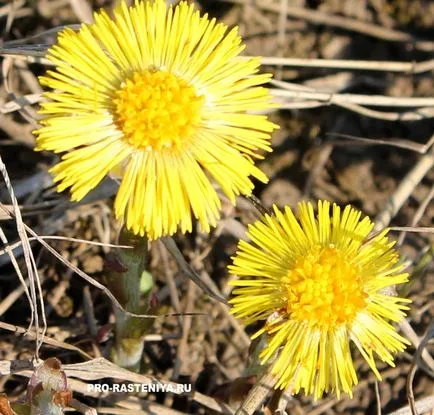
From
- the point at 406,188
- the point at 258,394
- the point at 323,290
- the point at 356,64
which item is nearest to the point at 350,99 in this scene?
the point at 356,64

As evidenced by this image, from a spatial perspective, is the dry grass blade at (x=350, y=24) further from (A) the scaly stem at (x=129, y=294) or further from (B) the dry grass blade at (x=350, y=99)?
(A) the scaly stem at (x=129, y=294)

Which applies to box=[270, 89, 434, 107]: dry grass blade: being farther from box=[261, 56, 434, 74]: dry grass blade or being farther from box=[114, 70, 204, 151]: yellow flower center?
box=[114, 70, 204, 151]: yellow flower center

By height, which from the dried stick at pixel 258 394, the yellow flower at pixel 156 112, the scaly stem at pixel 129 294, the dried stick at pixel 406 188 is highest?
the yellow flower at pixel 156 112

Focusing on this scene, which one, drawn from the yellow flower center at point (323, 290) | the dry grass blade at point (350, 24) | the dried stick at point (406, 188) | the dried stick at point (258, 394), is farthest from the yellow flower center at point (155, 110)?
the dry grass blade at point (350, 24)

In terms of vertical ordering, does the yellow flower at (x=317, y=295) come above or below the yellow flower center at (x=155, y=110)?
below

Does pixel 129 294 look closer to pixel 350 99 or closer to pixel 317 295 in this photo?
pixel 317 295

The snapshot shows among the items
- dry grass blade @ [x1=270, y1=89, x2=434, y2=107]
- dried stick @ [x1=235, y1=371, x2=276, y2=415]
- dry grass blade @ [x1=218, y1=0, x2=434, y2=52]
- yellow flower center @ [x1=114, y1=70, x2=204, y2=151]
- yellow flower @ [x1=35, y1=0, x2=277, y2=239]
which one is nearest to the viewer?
yellow flower @ [x1=35, y1=0, x2=277, y2=239]

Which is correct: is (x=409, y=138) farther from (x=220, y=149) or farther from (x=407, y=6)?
(x=220, y=149)

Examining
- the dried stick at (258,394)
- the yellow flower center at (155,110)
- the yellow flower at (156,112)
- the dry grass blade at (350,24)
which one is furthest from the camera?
the dry grass blade at (350,24)

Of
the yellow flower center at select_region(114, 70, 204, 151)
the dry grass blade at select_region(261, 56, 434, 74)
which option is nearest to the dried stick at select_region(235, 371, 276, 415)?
the yellow flower center at select_region(114, 70, 204, 151)
